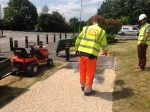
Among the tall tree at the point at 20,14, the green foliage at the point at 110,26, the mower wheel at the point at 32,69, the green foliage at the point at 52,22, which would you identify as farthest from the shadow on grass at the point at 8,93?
the tall tree at the point at 20,14

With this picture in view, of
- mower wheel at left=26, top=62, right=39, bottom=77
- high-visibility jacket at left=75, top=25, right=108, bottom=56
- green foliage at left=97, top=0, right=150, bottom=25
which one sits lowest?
mower wheel at left=26, top=62, right=39, bottom=77

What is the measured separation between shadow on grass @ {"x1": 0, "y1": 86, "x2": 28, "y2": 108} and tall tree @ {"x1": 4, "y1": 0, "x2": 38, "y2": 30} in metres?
39.8

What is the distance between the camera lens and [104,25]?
1792 cm

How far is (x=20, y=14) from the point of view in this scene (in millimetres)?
45594

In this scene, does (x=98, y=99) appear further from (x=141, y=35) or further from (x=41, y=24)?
(x=41, y=24)

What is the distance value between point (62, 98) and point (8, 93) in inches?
58.9

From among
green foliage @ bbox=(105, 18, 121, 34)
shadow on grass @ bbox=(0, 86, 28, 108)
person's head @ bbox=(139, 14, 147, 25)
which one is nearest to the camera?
shadow on grass @ bbox=(0, 86, 28, 108)

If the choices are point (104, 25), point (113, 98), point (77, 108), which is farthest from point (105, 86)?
point (104, 25)

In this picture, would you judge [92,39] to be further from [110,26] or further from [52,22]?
[52,22]

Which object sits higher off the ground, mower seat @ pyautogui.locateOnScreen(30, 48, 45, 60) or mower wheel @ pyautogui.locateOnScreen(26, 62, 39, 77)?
mower seat @ pyautogui.locateOnScreen(30, 48, 45, 60)

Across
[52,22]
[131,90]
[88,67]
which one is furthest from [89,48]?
[52,22]

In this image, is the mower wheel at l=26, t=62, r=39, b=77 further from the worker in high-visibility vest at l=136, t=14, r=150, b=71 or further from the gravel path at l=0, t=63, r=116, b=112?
the worker in high-visibility vest at l=136, t=14, r=150, b=71

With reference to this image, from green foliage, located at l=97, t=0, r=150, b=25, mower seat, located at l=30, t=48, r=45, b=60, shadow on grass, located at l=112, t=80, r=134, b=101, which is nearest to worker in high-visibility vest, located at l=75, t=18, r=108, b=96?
shadow on grass, located at l=112, t=80, r=134, b=101

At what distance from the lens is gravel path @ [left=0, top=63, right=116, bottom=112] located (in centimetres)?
440
